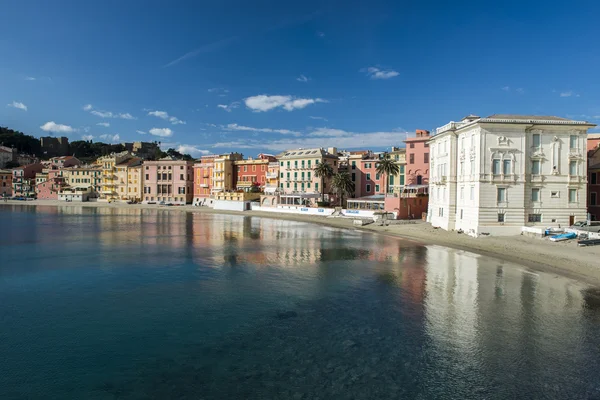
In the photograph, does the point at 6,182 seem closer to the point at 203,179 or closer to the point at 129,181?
the point at 129,181

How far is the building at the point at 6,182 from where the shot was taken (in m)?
154

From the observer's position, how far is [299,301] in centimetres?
2544

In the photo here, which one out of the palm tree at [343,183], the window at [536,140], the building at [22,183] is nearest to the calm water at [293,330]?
the window at [536,140]

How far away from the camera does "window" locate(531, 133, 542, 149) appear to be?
4616cm

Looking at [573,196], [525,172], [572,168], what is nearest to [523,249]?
[525,172]

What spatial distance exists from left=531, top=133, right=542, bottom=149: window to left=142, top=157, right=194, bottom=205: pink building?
334ft

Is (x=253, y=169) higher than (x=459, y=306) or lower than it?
higher

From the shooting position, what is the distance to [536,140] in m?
46.2

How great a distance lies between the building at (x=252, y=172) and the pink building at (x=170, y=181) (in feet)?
69.1

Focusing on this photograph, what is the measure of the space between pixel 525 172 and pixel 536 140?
Answer: 3902 millimetres

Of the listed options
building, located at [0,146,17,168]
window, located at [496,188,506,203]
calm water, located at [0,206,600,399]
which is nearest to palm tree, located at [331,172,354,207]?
window, located at [496,188,506,203]

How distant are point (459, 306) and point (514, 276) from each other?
10.6 m

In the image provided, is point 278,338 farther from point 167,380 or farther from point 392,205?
point 392,205

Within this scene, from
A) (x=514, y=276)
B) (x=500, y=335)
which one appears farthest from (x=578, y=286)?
(x=500, y=335)
